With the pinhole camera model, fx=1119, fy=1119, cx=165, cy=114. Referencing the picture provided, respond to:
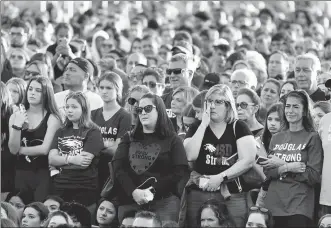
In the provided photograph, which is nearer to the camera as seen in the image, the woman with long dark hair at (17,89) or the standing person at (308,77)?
the standing person at (308,77)

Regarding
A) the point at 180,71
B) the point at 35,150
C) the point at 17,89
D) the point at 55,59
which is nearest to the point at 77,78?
the point at 17,89

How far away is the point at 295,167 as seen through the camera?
1084cm

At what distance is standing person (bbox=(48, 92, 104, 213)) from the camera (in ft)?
38.8

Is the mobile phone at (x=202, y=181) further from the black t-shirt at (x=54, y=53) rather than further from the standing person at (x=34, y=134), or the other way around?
the black t-shirt at (x=54, y=53)

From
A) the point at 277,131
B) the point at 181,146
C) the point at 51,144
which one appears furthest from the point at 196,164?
the point at 51,144

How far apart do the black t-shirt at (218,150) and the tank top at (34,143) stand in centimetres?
217

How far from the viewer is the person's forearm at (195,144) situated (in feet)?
35.8

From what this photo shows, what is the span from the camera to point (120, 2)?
1089 inches

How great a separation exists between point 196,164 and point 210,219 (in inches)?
23.6

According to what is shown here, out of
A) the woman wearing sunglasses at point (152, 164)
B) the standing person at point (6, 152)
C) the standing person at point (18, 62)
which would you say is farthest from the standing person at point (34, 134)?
the standing person at point (18, 62)

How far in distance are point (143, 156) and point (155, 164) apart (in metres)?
0.15

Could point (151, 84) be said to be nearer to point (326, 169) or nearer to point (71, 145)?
point (71, 145)

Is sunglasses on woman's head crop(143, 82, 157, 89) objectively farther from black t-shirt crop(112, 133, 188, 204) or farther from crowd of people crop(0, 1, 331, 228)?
black t-shirt crop(112, 133, 188, 204)

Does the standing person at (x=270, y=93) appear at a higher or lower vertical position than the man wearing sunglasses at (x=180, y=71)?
lower
